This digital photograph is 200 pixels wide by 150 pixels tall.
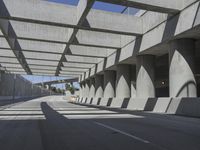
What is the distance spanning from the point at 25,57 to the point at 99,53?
10985mm

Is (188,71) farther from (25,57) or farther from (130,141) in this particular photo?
(25,57)

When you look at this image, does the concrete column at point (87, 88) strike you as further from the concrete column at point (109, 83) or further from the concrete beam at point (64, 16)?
the concrete beam at point (64, 16)

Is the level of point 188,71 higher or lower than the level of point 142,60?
lower

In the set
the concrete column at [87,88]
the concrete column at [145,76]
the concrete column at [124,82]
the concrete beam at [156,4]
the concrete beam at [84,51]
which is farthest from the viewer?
the concrete column at [87,88]

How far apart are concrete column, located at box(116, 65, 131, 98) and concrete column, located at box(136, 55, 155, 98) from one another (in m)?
6.18

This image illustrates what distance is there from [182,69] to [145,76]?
282 inches

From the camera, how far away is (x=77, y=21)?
23.0 metres

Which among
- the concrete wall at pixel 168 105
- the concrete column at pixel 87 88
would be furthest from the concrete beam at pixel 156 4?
the concrete column at pixel 87 88

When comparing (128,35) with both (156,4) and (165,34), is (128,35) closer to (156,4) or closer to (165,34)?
(165,34)

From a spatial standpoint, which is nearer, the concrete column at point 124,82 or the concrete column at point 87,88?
the concrete column at point 124,82

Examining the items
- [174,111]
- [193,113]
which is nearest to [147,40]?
[174,111]

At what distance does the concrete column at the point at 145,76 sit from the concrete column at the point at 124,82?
618 centimetres

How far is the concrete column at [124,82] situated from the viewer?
34.7 m

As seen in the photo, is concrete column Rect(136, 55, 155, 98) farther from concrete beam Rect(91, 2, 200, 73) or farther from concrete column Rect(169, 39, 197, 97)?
concrete column Rect(169, 39, 197, 97)
